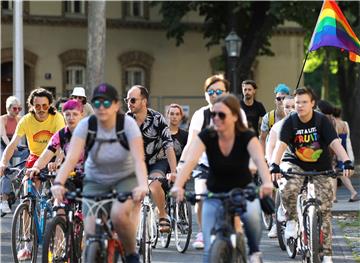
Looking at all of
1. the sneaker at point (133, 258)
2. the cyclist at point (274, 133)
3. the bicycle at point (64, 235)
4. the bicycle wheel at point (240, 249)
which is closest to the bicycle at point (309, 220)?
the cyclist at point (274, 133)

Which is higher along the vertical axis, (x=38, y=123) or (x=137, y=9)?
(x=137, y=9)

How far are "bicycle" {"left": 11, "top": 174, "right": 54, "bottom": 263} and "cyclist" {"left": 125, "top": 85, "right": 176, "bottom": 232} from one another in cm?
130

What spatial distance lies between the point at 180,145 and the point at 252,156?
17.9ft

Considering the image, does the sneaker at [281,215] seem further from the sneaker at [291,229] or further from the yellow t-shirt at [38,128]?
the yellow t-shirt at [38,128]

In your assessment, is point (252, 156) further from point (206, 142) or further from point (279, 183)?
point (279, 183)

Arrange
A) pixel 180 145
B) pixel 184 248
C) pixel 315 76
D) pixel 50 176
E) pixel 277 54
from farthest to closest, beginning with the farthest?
pixel 315 76 < pixel 277 54 < pixel 180 145 < pixel 184 248 < pixel 50 176

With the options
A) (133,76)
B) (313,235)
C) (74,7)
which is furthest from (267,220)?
(133,76)

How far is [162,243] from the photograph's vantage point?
12.2 meters

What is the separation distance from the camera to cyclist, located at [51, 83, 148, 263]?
7539 mm

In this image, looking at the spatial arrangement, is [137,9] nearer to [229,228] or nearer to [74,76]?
[74,76]

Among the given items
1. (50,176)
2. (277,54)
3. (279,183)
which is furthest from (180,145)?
(277,54)

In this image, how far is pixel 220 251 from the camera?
7.00 metres

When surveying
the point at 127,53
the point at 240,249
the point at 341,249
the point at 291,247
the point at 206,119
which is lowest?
the point at 341,249

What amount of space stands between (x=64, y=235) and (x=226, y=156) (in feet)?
6.31
